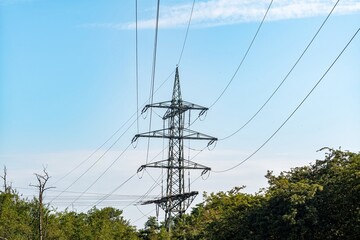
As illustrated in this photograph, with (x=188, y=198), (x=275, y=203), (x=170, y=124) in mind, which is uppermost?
(x=170, y=124)

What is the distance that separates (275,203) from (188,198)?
65.8 feet

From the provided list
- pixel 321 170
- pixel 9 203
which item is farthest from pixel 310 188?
pixel 9 203

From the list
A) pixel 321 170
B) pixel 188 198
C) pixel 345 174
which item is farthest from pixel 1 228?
pixel 345 174

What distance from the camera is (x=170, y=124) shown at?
47.0 metres

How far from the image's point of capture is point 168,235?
45656 millimetres

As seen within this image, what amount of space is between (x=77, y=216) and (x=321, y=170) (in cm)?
2992

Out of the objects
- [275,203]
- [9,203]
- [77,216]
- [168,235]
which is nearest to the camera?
[275,203]

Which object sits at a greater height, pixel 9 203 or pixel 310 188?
pixel 9 203

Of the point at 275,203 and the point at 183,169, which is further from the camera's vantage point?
the point at 183,169

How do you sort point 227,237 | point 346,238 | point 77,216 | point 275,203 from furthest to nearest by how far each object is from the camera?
point 77,216, point 227,237, point 275,203, point 346,238

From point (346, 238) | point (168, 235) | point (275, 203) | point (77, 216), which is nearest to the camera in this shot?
point (346, 238)

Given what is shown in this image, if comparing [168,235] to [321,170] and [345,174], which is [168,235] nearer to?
[321,170]

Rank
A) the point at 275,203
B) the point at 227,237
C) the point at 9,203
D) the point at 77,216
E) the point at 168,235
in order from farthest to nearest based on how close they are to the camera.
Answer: the point at 77,216, the point at 9,203, the point at 168,235, the point at 227,237, the point at 275,203

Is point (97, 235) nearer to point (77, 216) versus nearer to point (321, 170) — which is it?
point (77, 216)
